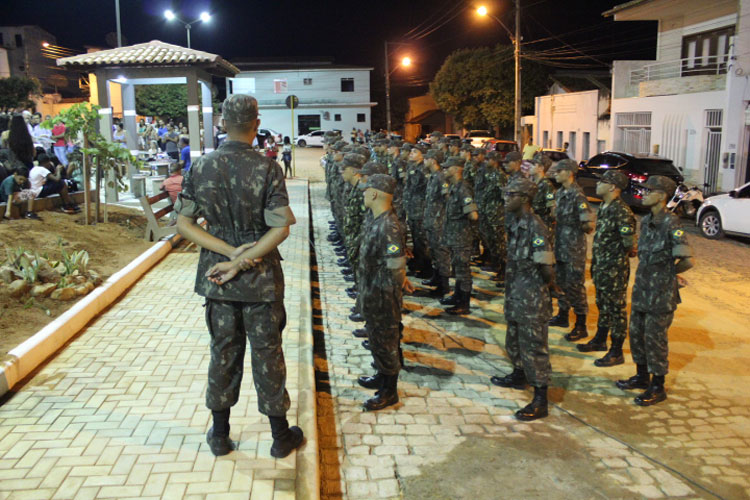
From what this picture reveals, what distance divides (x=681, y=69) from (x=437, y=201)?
828 inches

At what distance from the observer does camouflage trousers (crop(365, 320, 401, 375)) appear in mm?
5500

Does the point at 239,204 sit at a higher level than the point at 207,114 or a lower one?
lower

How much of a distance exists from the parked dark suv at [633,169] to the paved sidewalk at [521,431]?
10.5m

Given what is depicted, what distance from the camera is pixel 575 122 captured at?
110 feet

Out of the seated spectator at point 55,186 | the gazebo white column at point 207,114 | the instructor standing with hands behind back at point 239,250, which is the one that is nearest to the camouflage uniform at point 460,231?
the instructor standing with hands behind back at point 239,250

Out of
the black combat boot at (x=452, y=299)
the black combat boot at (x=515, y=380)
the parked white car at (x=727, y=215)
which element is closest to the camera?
the black combat boot at (x=515, y=380)

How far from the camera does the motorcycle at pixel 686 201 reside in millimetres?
16812

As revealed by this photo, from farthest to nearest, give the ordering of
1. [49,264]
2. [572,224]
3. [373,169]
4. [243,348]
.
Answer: [49,264] → [572,224] → [373,169] → [243,348]

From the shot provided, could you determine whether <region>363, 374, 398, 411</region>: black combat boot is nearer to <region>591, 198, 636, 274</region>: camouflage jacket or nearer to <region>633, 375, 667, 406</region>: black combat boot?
<region>633, 375, 667, 406</region>: black combat boot

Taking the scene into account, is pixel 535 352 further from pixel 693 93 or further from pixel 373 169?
pixel 693 93

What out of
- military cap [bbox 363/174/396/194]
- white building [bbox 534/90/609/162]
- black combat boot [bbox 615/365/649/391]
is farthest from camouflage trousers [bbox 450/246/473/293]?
white building [bbox 534/90/609/162]

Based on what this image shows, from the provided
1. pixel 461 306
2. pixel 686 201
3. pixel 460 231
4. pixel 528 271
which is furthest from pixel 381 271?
pixel 686 201

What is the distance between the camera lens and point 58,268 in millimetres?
7789

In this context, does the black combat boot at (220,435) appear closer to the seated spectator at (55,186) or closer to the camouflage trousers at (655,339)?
the camouflage trousers at (655,339)
